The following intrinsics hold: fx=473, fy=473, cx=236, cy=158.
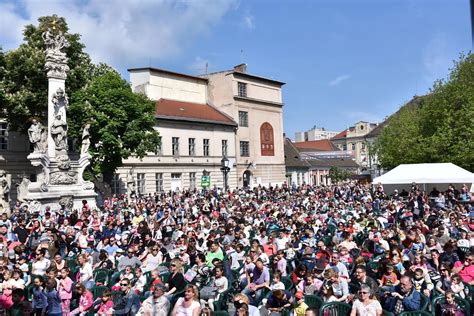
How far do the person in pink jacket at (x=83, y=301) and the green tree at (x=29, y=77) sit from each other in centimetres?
2827

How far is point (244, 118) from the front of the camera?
57.5 meters

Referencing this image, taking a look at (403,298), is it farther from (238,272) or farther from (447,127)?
(447,127)

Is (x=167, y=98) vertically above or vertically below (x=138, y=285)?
above

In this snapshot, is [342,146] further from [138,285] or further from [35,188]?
[138,285]

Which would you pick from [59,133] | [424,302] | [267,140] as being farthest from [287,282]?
[267,140]

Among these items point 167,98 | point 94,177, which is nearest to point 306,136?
point 167,98

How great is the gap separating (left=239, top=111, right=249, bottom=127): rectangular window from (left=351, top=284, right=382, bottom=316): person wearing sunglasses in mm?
49789

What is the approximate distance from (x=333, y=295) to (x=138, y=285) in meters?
4.01

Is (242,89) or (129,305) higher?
(242,89)

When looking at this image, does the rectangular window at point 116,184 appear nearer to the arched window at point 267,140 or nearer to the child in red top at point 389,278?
the arched window at point 267,140

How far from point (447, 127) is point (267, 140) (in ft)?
86.4

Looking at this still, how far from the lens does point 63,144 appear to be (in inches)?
1039

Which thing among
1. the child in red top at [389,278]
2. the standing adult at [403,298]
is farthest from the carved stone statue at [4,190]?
the standing adult at [403,298]

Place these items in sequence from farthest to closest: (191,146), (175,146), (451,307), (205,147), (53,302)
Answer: (205,147) < (191,146) < (175,146) < (53,302) < (451,307)
